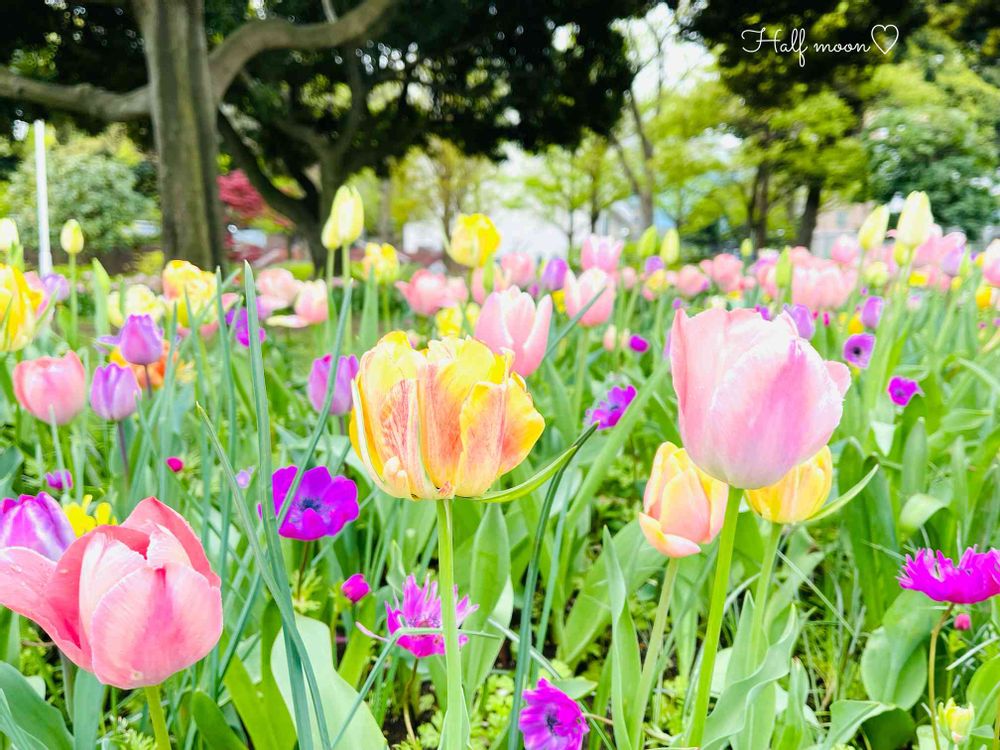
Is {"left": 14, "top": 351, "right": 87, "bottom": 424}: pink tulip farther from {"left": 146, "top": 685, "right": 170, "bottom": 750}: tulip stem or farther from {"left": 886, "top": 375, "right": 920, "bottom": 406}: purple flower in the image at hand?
{"left": 886, "top": 375, "right": 920, "bottom": 406}: purple flower

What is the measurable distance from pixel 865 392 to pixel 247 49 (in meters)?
5.05

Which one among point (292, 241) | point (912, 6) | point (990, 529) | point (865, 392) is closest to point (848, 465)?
point (990, 529)

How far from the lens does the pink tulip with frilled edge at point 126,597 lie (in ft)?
0.93

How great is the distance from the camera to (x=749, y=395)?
33 centimetres

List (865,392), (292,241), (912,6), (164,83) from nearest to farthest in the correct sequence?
(865,392), (164,83), (912,6), (292,241)

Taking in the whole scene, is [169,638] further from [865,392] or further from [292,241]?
[292,241]

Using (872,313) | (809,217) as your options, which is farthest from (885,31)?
(872,313)

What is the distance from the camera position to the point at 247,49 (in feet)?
16.8

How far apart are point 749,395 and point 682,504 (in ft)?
0.49

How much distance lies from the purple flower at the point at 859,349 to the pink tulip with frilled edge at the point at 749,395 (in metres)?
1.09

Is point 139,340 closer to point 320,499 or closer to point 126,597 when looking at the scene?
point 320,499

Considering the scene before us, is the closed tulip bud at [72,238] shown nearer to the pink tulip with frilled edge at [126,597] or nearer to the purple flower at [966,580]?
the pink tulip with frilled edge at [126,597]

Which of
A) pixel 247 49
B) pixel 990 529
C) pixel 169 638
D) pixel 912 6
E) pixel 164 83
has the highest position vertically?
pixel 912 6

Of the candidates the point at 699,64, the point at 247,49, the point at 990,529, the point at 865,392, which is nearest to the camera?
the point at 990,529
